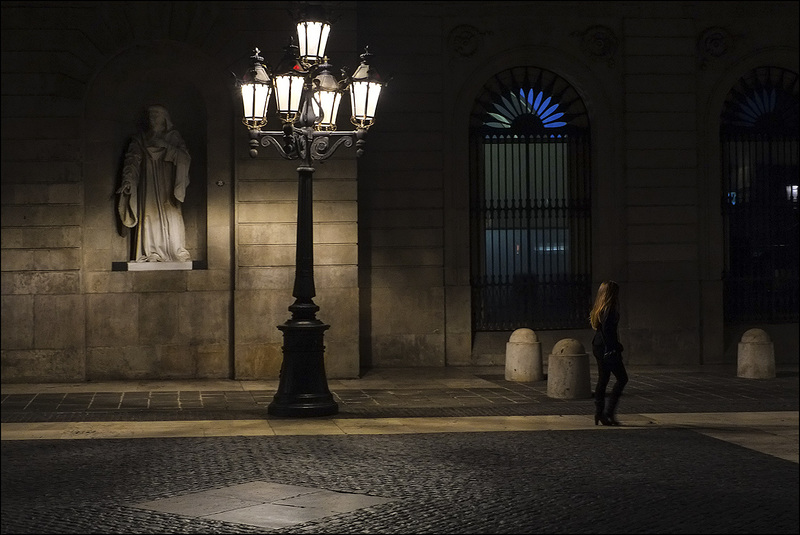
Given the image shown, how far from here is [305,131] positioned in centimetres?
1464

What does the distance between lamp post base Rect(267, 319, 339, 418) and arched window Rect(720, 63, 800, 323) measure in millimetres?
10414

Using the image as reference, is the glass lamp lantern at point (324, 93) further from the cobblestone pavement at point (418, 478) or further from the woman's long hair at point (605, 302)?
the woman's long hair at point (605, 302)

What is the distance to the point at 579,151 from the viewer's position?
21641 mm

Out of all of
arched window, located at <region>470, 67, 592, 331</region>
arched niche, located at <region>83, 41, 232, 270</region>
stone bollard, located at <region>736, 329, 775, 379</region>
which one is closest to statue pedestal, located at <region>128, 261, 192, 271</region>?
arched niche, located at <region>83, 41, 232, 270</region>

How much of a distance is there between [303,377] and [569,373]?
3.90 m

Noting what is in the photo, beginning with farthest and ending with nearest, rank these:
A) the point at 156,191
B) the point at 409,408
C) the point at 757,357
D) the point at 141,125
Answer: the point at 141,125, the point at 156,191, the point at 757,357, the point at 409,408

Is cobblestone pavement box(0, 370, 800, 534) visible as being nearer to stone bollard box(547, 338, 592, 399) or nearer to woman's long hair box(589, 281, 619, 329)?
stone bollard box(547, 338, 592, 399)

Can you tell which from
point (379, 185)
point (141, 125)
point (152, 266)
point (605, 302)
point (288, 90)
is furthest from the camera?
point (379, 185)

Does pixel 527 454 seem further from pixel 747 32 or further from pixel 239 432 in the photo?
pixel 747 32

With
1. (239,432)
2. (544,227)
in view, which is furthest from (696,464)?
(544,227)

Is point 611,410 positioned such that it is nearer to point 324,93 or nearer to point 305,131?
point 305,131

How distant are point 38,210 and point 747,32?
13243mm

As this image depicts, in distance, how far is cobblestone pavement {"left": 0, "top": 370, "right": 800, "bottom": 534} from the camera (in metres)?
8.27

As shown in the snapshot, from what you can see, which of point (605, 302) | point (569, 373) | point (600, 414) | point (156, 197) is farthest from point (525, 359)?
point (156, 197)
